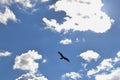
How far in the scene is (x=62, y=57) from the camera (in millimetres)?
87875

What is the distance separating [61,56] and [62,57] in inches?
31.8

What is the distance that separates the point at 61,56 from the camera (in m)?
88.3
